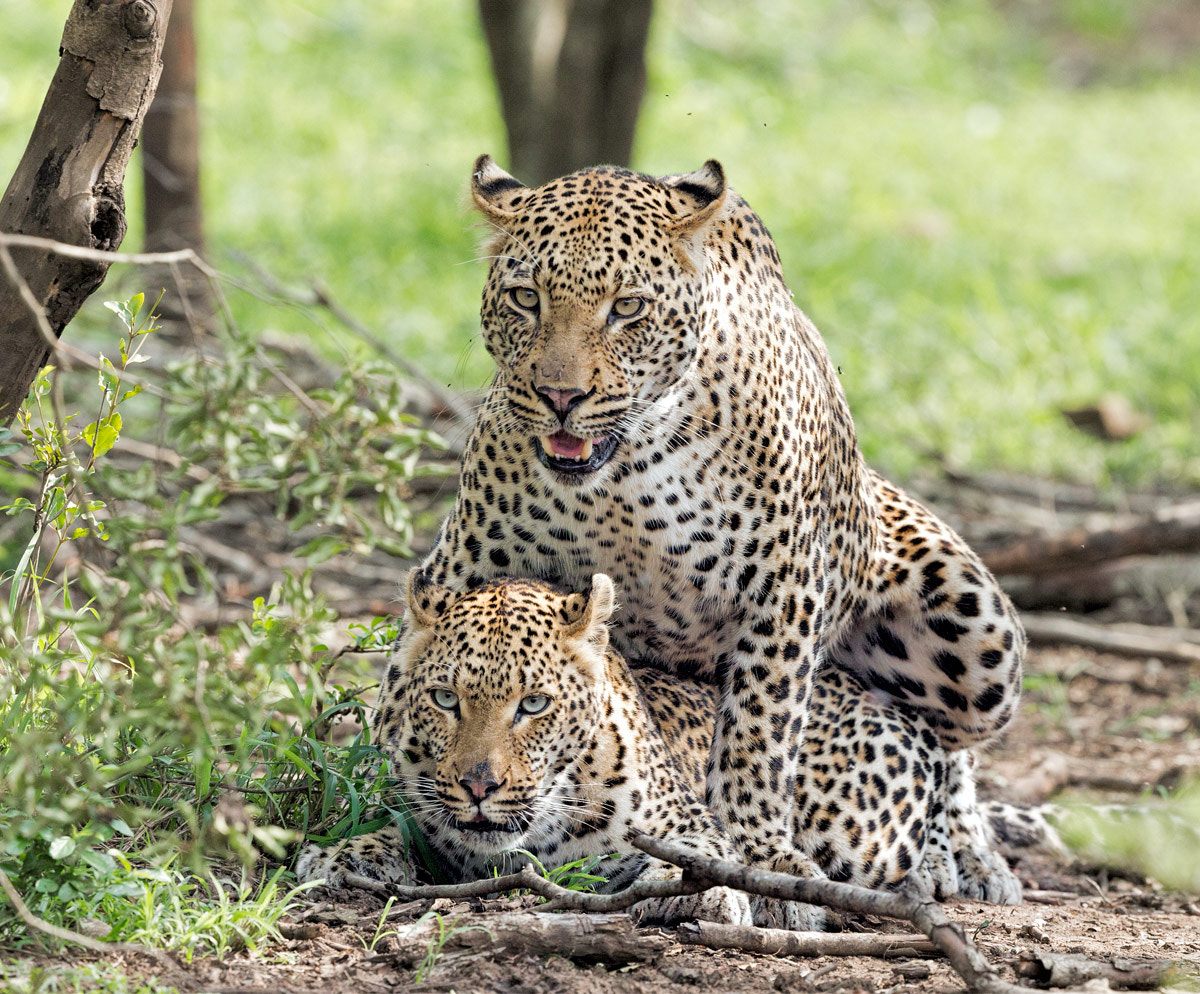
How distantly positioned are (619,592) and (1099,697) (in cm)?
407

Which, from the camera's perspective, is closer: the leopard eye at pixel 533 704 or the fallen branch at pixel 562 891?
the fallen branch at pixel 562 891

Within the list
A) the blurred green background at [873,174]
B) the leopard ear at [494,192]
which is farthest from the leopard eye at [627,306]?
the blurred green background at [873,174]

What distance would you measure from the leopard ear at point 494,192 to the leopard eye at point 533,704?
1.58m

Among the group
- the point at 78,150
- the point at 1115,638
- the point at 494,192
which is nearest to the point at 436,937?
the point at 78,150

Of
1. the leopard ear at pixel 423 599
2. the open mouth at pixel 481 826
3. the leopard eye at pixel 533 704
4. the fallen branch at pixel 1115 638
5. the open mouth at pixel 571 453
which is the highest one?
the fallen branch at pixel 1115 638

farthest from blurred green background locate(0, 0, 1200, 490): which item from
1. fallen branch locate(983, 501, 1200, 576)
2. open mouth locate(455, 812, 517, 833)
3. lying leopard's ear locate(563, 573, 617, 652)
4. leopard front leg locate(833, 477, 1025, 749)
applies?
open mouth locate(455, 812, 517, 833)

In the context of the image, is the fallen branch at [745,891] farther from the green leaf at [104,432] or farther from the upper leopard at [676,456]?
the green leaf at [104,432]

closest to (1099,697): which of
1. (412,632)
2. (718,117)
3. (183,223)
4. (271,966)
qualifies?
(412,632)

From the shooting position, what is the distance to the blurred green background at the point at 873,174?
12.3 m

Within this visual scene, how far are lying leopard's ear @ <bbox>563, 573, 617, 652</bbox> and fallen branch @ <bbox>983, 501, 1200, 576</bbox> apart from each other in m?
4.11

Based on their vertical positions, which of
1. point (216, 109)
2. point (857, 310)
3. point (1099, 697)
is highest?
point (216, 109)

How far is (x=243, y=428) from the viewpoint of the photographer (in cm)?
589

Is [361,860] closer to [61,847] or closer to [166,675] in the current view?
[61,847]

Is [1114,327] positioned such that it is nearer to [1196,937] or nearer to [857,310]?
[857,310]
